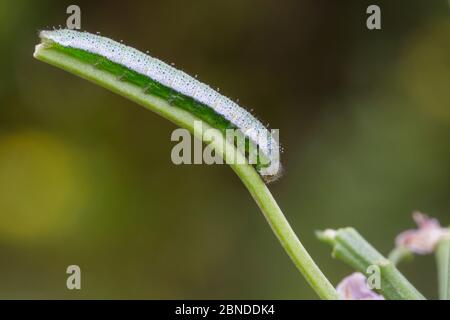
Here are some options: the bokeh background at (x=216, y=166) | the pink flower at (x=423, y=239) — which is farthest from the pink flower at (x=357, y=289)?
the bokeh background at (x=216, y=166)

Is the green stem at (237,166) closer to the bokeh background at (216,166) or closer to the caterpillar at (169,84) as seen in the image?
the caterpillar at (169,84)

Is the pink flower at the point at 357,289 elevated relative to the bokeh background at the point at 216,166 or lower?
lower

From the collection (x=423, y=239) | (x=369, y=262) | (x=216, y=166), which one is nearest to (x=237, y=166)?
(x=369, y=262)

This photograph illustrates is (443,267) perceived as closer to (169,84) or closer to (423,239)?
(423,239)

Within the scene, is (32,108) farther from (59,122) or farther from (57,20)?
(57,20)

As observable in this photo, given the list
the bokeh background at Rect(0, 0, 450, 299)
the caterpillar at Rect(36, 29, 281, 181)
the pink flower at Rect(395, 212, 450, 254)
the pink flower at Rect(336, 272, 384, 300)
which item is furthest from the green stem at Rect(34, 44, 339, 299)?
the bokeh background at Rect(0, 0, 450, 299)

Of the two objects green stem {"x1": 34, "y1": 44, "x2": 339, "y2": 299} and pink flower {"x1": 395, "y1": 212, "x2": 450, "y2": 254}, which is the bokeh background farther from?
green stem {"x1": 34, "y1": 44, "x2": 339, "y2": 299}
